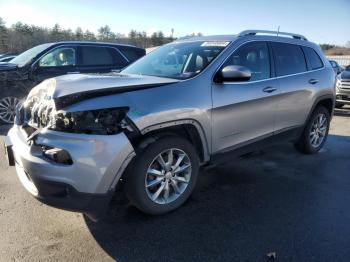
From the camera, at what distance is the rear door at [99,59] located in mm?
8211

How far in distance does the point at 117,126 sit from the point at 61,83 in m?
0.74

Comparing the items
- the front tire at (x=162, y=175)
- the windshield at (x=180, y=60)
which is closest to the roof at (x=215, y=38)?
the windshield at (x=180, y=60)

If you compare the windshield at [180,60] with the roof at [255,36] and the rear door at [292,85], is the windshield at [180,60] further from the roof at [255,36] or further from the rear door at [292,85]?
the rear door at [292,85]

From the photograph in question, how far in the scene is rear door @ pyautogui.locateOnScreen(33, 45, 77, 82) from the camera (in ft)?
25.2

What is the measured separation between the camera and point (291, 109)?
479cm

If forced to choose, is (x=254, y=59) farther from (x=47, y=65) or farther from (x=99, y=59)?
(x=47, y=65)

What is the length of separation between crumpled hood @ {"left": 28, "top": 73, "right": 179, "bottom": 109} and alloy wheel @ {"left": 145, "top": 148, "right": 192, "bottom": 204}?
0.69 metres

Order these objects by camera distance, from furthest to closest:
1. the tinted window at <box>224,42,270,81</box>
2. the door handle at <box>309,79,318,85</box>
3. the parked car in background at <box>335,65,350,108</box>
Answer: the parked car in background at <box>335,65,350,108</box> → the door handle at <box>309,79,318,85</box> → the tinted window at <box>224,42,270,81</box>

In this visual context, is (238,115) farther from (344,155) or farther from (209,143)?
(344,155)

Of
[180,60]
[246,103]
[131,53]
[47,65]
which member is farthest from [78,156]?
[131,53]

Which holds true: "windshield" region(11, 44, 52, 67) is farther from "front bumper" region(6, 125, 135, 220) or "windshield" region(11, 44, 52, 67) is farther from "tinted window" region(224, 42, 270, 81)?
"front bumper" region(6, 125, 135, 220)

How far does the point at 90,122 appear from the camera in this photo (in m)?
2.81

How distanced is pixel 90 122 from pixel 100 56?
6.03 m

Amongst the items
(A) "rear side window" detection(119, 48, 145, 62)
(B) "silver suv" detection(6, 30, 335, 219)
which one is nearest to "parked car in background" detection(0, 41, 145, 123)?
(A) "rear side window" detection(119, 48, 145, 62)
